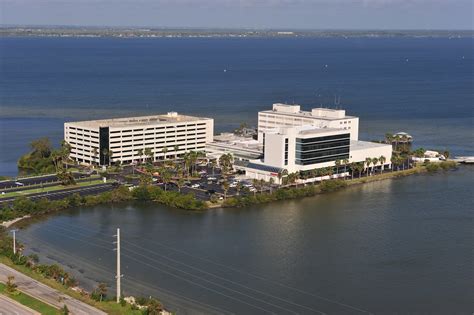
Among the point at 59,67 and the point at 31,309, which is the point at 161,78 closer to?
the point at 59,67

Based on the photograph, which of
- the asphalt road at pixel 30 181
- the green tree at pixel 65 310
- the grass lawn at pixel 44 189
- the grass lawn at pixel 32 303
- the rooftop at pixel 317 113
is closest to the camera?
the green tree at pixel 65 310

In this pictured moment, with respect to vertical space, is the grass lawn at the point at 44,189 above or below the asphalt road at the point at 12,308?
below

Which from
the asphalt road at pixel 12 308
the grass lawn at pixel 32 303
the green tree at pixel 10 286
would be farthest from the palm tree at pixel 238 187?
the asphalt road at pixel 12 308

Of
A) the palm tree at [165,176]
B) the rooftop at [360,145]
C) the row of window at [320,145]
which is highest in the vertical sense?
the row of window at [320,145]

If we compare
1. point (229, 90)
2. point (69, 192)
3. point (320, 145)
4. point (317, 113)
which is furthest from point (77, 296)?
point (229, 90)

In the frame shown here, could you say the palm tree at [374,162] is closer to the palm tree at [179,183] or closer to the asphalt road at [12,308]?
the palm tree at [179,183]

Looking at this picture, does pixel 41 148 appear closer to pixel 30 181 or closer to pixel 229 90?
pixel 30 181
